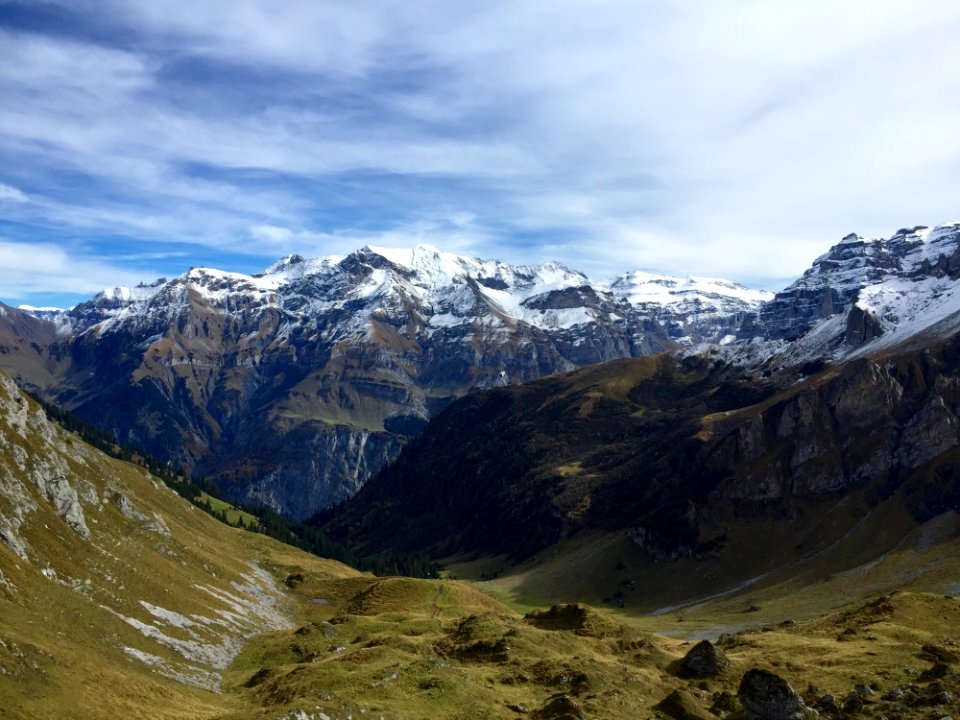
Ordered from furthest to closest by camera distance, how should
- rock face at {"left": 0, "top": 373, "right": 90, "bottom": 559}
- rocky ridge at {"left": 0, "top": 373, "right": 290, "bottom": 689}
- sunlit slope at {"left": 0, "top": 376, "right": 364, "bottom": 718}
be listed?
rock face at {"left": 0, "top": 373, "right": 90, "bottom": 559} < rocky ridge at {"left": 0, "top": 373, "right": 290, "bottom": 689} < sunlit slope at {"left": 0, "top": 376, "right": 364, "bottom": 718}

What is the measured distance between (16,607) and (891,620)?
11231 centimetres

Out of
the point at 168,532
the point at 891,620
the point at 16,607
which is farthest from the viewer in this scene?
the point at 168,532

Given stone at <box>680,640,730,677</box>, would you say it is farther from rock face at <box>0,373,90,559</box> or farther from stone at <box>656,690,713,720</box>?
rock face at <box>0,373,90,559</box>

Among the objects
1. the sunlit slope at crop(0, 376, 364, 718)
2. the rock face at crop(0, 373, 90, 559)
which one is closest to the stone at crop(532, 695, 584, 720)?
the sunlit slope at crop(0, 376, 364, 718)

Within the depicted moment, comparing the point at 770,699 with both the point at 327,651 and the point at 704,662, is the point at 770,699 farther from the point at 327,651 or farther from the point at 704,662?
the point at 327,651

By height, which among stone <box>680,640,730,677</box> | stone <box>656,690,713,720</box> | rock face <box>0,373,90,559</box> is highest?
rock face <box>0,373,90,559</box>

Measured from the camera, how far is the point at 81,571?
11175cm

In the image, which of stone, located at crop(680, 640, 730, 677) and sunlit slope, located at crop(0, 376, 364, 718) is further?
stone, located at crop(680, 640, 730, 677)

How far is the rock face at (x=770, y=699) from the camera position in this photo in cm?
8025

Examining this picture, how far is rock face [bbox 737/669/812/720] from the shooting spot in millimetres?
80250

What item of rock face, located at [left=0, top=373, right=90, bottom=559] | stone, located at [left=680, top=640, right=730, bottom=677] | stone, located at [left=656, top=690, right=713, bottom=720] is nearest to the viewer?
stone, located at [left=656, top=690, right=713, bottom=720]

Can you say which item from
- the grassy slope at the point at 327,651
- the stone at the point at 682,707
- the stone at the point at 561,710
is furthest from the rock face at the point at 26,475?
the stone at the point at 682,707

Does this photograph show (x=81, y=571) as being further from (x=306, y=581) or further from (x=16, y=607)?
(x=306, y=581)

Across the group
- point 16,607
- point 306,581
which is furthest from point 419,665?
point 306,581
